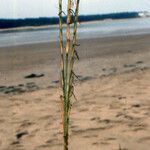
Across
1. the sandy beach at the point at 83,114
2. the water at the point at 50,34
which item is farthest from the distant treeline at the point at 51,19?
the sandy beach at the point at 83,114

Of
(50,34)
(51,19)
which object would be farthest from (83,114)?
(51,19)

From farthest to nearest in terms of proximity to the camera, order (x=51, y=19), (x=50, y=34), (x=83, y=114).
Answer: (x=51, y=19) → (x=50, y=34) → (x=83, y=114)

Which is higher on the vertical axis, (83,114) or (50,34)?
(83,114)

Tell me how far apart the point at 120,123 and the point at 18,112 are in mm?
1738

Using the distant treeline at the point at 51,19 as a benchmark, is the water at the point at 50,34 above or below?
above

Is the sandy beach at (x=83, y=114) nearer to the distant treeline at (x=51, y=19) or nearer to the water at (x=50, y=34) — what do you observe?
the water at (x=50, y=34)

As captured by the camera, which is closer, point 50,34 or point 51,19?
point 50,34

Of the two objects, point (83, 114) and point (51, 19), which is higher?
point (83, 114)

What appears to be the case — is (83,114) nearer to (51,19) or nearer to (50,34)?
(50,34)

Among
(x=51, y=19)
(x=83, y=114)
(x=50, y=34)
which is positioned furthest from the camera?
(x=51, y=19)

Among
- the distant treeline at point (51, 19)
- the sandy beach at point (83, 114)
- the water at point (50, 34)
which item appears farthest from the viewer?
the distant treeline at point (51, 19)

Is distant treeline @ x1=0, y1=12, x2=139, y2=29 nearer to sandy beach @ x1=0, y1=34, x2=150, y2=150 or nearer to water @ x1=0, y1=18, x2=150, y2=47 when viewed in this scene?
water @ x1=0, y1=18, x2=150, y2=47

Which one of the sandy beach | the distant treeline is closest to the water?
the sandy beach

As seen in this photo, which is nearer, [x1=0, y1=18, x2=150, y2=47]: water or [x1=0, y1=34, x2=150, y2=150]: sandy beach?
[x1=0, y1=34, x2=150, y2=150]: sandy beach
